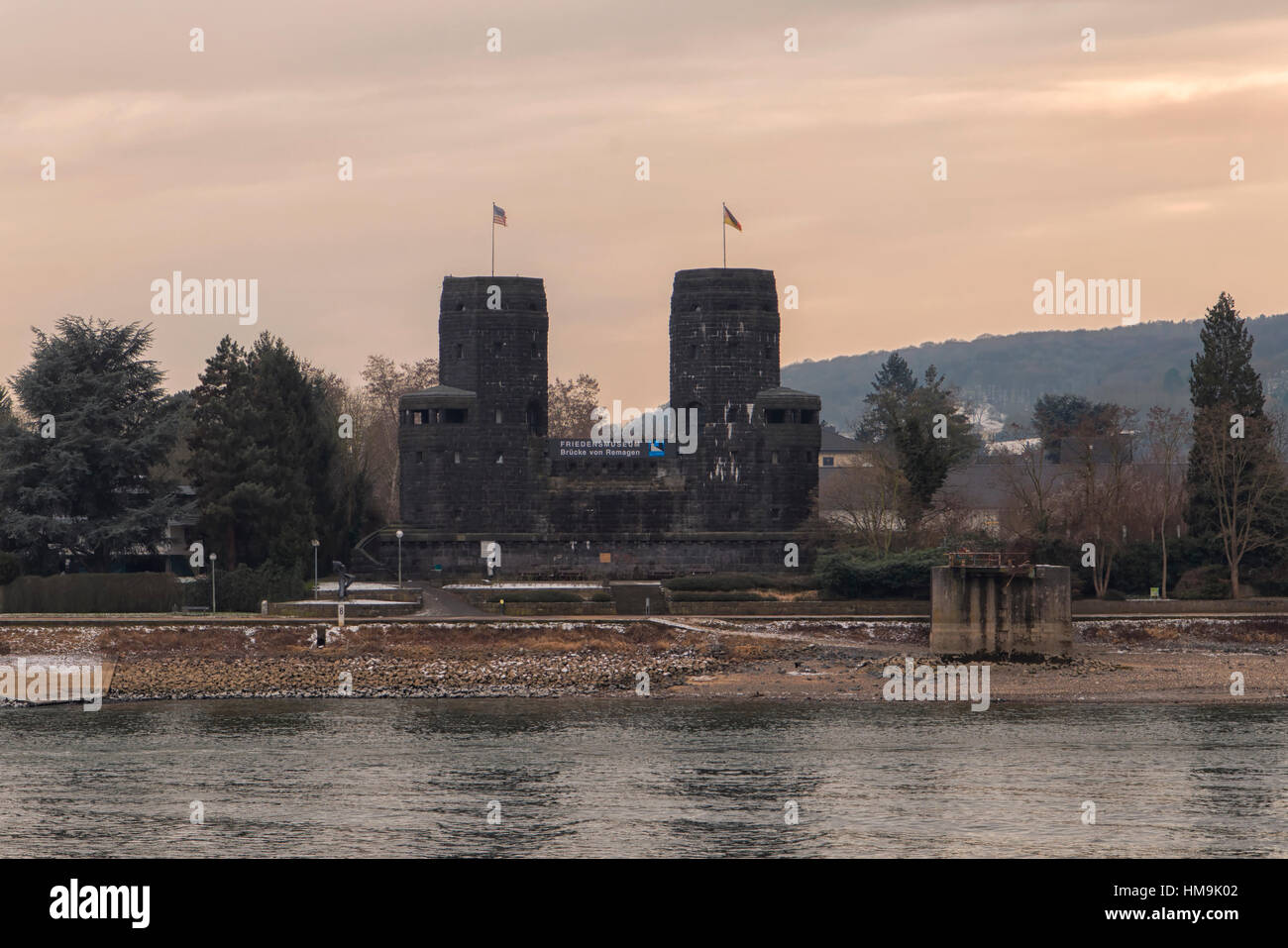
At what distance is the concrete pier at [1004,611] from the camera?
7175 cm

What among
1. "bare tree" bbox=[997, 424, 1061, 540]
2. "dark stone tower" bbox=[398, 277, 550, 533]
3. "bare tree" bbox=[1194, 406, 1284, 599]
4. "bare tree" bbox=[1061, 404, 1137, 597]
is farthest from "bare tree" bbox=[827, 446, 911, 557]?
"dark stone tower" bbox=[398, 277, 550, 533]

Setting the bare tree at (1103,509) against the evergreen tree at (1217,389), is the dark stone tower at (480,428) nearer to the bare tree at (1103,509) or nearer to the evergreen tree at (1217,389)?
the bare tree at (1103,509)

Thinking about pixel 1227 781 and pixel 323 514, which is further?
pixel 323 514

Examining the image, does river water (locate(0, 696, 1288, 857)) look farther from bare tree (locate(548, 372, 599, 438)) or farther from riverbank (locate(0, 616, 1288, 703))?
bare tree (locate(548, 372, 599, 438))

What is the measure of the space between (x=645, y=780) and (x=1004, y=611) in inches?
1176

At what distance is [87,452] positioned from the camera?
85688 millimetres

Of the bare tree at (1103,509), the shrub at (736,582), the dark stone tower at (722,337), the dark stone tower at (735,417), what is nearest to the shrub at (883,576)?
the shrub at (736,582)

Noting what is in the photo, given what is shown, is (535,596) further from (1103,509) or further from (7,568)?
(1103,509)

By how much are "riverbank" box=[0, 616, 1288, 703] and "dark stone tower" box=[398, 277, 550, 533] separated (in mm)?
18878

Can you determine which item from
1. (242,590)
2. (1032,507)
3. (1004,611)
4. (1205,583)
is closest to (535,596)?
(242,590)
